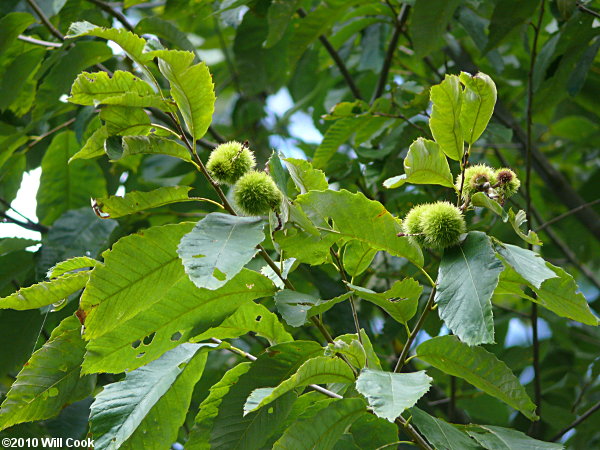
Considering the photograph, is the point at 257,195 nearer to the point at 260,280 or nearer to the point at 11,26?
the point at 260,280

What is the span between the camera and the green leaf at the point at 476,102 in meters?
1.03

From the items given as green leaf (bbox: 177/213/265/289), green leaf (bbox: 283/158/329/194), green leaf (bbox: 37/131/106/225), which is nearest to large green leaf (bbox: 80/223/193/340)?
green leaf (bbox: 177/213/265/289)

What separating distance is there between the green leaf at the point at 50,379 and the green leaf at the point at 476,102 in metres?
0.77

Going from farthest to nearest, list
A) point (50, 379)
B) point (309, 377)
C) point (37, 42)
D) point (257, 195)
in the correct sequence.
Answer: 1. point (37, 42)
2. point (50, 379)
3. point (257, 195)
4. point (309, 377)

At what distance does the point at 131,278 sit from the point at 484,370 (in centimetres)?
60

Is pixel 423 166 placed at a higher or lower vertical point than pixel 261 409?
higher

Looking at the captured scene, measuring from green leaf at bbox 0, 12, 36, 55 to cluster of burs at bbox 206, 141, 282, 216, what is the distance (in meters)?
1.17

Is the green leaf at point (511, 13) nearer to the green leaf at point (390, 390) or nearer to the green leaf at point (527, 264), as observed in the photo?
the green leaf at point (527, 264)

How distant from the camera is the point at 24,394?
3.88 ft

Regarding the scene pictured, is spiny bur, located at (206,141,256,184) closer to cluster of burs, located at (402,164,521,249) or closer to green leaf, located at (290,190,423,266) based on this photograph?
green leaf, located at (290,190,423,266)

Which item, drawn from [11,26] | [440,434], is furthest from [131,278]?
[11,26]

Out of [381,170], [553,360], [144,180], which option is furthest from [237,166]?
[553,360]

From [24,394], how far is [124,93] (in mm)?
559

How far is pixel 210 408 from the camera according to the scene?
124 centimetres
